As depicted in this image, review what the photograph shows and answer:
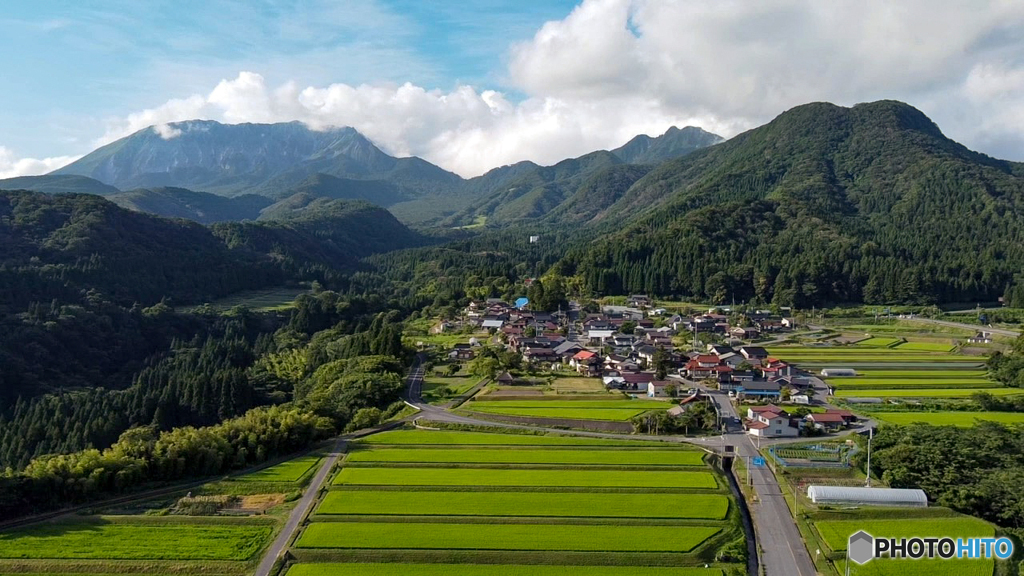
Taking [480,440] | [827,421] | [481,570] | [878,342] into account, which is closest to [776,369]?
[827,421]

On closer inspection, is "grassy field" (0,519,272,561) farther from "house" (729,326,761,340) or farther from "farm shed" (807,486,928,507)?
"house" (729,326,761,340)

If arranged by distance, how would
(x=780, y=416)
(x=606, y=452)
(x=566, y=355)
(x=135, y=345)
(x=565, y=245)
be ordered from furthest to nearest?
1. (x=565, y=245)
2. (x=135, y=345)
3. (x=566, y=355)
4. (x=780, y=416)
5. (x=606, y=452)

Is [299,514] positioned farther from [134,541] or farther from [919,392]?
[919,392]

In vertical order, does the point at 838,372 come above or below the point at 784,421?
above

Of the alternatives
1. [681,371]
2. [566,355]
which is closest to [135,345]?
[566,355]

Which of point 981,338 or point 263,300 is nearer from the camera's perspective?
point 981,338

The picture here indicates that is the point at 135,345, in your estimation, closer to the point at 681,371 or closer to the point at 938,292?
the point at 681,371
